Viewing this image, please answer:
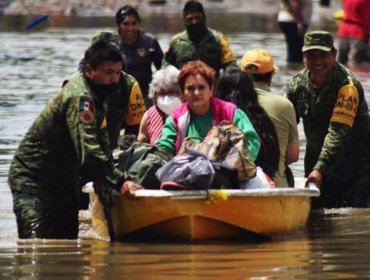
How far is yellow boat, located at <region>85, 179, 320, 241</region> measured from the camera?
998 cm

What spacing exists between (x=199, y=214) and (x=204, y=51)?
20.2 ft

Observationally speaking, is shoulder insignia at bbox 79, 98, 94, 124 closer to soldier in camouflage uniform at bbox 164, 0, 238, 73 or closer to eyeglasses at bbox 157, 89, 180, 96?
eyeglasses at bbox 157, 89, 180, 96

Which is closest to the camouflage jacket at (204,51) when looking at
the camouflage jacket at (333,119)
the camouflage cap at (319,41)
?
the camouflage jacket at (333,119)

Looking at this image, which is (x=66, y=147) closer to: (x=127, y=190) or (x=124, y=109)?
(x=127, y=190)

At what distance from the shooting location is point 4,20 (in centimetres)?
3922

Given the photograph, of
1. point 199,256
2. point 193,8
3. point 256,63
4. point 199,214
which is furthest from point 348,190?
point 193,8

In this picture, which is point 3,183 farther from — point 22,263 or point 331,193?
point 22,263

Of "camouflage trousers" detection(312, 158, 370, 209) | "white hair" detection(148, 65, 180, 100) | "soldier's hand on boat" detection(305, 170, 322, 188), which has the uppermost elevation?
"white hair" detection(148, 65, 180, 100)

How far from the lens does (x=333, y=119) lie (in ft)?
38.2

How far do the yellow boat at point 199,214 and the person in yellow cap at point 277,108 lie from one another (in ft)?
1.83

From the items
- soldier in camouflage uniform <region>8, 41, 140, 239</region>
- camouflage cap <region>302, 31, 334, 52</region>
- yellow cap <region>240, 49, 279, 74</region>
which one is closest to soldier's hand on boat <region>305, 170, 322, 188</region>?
yellow cap <region>240, 49, 279, 74</region>

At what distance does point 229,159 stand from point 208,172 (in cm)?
29

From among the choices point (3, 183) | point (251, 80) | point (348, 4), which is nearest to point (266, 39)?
point (348, 4)

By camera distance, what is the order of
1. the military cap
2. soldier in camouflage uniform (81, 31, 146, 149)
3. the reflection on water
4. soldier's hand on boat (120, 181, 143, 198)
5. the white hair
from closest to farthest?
the reflection on water, soldier's hand on boat (120, 181, 143, 198), soldier in camouflage uniform (81, 31, 146, 149), the white hair, the military cap
